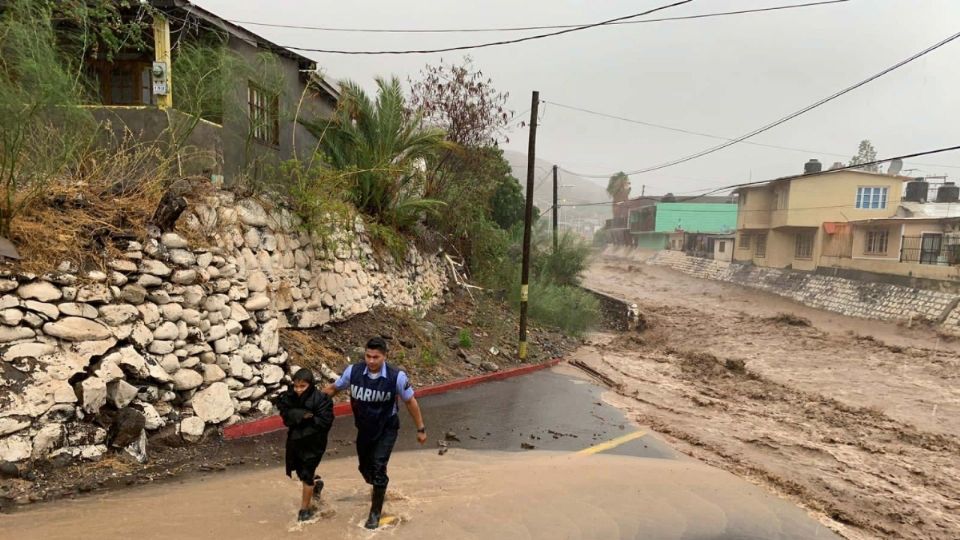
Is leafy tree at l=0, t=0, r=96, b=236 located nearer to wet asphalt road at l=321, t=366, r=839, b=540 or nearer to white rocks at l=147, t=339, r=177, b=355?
white rocks at l=147, t=339, r=177, b=355

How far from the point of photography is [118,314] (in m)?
5.59

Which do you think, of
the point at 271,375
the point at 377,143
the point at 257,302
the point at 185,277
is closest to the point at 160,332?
the point at 185,277

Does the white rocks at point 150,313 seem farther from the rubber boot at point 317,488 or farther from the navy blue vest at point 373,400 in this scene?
the navy blue vest at point 373,400

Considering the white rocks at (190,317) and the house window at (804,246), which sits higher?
the house window at (804,246)

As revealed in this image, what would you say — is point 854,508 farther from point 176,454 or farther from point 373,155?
point 373,155

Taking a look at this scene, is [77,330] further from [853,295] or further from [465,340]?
[853,295]

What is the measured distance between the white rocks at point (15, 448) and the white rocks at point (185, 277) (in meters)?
2.18

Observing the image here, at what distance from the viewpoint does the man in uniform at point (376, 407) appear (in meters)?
4.30

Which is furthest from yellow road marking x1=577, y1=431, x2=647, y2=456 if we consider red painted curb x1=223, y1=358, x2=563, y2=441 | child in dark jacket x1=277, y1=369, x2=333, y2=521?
child in dark jacket x1=277, y1=369, x2=333, y2=521

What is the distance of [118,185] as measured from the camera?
6594mm

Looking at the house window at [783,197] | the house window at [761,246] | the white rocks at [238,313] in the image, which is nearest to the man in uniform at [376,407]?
the white rocks at [238,313]

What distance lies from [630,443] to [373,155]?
7.86 metres

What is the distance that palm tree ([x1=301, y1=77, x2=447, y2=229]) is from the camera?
11.4 metres

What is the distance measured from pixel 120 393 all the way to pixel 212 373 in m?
1.06
